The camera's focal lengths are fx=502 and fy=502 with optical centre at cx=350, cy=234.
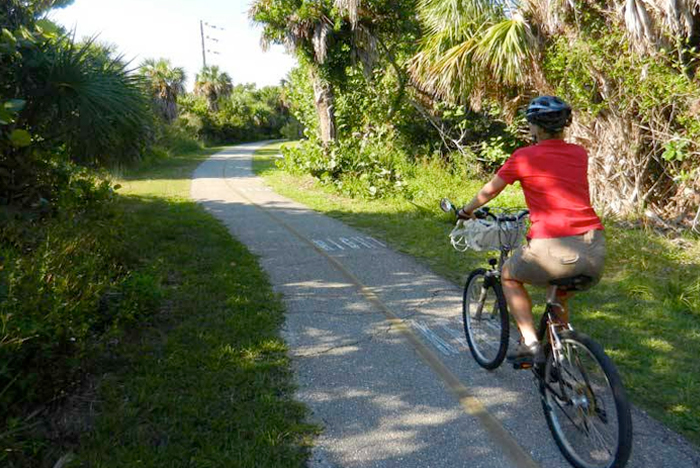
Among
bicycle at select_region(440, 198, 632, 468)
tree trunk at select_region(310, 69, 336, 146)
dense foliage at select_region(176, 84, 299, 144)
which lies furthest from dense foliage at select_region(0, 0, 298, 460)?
dense foliage at select_region(176, 84, 299, 144)

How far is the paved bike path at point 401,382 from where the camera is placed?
2.85 m

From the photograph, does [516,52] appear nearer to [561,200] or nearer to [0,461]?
[561,200]

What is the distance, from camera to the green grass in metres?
3.50

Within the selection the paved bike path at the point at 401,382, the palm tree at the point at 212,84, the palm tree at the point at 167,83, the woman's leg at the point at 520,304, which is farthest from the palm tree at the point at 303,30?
the palm tree at the point at 212,84

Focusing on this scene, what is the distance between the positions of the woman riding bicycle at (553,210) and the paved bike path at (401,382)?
0.52 metres

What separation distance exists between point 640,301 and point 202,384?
14.4 ft

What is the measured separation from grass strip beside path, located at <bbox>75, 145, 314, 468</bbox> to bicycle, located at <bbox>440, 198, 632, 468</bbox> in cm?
147

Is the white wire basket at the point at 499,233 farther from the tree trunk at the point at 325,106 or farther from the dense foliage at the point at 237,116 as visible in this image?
the dense foliage at the point at 237,116

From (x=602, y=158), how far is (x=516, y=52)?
7.85 ft

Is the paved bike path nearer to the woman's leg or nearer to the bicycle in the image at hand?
the bicycle

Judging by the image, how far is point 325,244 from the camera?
8.02m

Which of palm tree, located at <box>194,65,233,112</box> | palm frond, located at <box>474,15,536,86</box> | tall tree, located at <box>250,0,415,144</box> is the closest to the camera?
palm frond, located at <box>474,15,536,86</box>

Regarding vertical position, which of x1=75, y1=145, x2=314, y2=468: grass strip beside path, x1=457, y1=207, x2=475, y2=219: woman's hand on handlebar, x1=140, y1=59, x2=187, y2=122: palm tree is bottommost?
x1=75, y1=145, x2=314, y2=468: grass strip beside path

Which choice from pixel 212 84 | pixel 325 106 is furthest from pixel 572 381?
pixel 212 84
